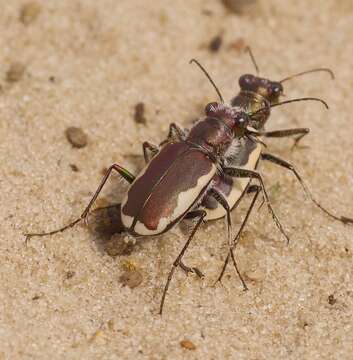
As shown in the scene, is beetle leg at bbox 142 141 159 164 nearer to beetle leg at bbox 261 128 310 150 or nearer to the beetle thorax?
the beetle thorax

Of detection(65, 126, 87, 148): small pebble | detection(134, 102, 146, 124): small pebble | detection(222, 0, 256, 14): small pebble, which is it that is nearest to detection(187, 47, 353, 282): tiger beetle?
detection(134, 102, 146, 124): small pebble

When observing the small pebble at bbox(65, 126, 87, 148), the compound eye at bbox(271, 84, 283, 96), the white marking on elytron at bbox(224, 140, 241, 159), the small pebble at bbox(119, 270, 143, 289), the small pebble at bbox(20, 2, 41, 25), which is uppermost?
the compound eye at bbox(271, 84, 283, 96)

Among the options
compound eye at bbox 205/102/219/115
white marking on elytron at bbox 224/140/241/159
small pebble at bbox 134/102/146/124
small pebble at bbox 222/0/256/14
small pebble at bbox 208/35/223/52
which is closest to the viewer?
white marking on elytron at bbox 224/140/241/159

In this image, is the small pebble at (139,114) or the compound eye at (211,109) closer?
the compound eye at (211,109)

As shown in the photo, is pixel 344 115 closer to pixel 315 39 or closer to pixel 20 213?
pixel 315 39

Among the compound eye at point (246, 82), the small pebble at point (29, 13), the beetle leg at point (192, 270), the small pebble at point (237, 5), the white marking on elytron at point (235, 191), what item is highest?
the small pebble at point (237, 5)

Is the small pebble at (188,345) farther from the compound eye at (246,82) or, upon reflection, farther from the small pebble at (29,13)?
the small pebble at (29,13)

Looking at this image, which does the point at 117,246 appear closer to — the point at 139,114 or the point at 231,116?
the point at 231,116

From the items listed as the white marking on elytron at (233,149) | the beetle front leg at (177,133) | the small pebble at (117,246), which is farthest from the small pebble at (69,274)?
the white marking on elytron at (233,149)
